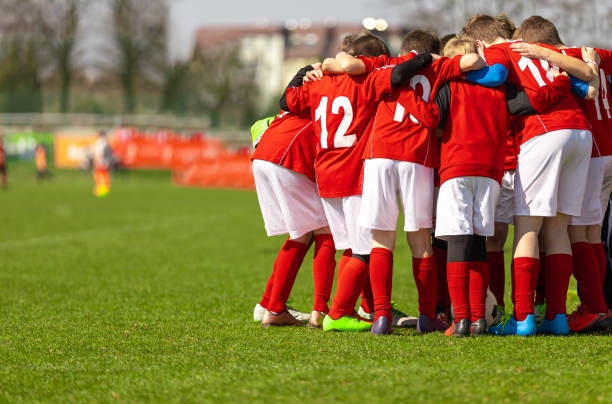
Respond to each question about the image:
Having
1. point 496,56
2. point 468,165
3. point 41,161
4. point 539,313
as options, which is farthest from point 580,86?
point 41,161

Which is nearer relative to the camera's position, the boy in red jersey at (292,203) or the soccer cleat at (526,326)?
the soccer cleat at (526,326)

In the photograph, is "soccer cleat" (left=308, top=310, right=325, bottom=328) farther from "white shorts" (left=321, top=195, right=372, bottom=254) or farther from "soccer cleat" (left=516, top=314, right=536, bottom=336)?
"soccer cleat" (left=516, top=314, right=536, bottom=336)

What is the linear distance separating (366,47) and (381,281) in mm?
1565

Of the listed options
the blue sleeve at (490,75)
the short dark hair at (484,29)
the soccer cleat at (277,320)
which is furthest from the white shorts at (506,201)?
the soccer cleat at (277,320)

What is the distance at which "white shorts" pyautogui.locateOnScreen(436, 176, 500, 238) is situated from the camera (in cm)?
486

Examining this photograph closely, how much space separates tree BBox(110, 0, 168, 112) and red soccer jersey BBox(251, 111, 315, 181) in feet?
162

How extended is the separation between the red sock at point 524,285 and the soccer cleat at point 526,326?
2 cm

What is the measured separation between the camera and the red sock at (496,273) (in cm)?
560

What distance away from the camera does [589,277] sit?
17.4 feet

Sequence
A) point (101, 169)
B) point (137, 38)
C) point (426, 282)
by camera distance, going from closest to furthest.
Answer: point (426, 282), point (101, 169), point (137, 38)

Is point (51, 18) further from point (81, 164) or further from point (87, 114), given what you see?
point (81, 164)

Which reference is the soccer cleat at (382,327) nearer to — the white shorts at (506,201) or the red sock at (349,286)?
the red sock at (349,286)

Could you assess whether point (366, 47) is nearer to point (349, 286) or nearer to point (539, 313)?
point (349, 286)

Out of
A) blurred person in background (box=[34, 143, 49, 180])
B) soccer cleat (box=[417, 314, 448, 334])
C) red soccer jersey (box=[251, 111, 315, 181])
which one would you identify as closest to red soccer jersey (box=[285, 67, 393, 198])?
red soccer jersey (box=[251, 111, 315, 181])
